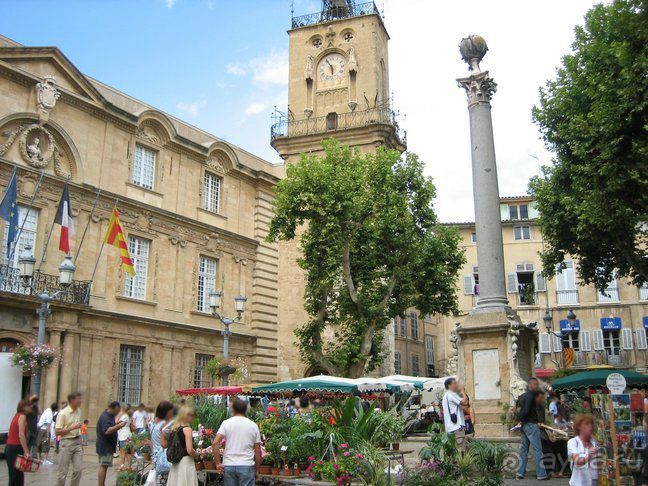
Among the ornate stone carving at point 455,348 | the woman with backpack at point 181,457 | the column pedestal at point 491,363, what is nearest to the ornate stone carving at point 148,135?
the ornate stone carving at point 455,348

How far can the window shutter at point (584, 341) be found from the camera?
37.8 metres

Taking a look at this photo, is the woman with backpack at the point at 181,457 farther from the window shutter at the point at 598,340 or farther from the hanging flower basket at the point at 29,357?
the window shutter at the point at 598,340

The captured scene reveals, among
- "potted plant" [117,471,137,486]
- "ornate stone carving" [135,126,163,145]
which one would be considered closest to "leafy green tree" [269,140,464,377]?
"ornate stone carving" [135,126,163,145]

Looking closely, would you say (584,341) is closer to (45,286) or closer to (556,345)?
(556,345)

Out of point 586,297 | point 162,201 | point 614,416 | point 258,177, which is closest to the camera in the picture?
point 614,416

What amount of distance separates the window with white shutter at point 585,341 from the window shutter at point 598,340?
0.35m

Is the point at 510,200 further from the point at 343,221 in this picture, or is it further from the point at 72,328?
the point at 72,328

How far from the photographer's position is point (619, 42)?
16.5 metres

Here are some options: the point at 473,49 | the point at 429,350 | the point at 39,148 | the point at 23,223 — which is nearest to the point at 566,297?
the point at 429,350

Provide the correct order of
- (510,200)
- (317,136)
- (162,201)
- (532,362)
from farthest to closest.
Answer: (510,200) < (317,136) < (162,201) < (532,362)

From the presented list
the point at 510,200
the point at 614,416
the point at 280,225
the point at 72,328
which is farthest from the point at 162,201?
the point at 510,200

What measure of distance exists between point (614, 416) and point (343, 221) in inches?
636

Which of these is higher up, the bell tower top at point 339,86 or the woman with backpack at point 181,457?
the bell tower top at point 339,86

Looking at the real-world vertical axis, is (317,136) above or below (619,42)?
above
